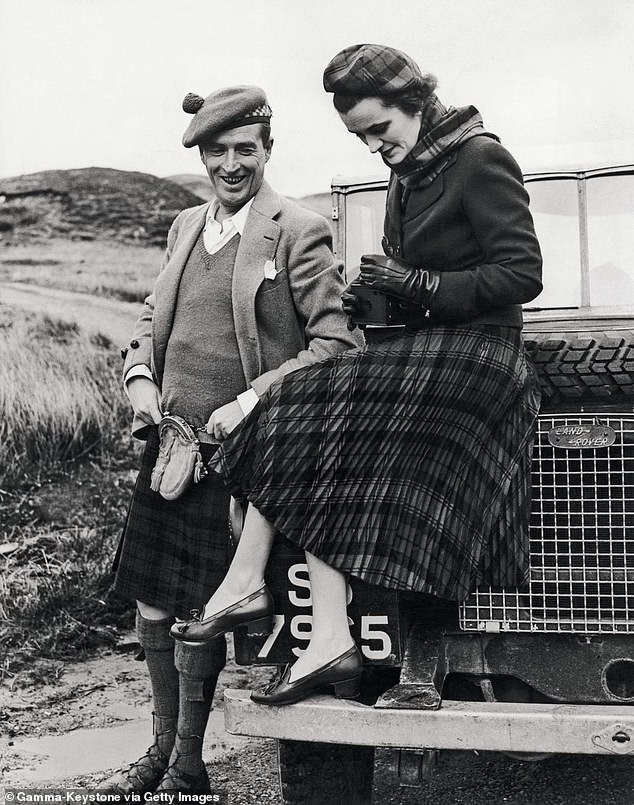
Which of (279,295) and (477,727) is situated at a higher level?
(279,295)

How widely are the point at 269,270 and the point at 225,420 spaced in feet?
1.70

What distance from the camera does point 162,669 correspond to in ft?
11.4

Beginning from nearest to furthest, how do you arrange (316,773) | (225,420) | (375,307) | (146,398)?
1. (375,307)
2. (316,773)
3. (225,420)
4. (146,398)

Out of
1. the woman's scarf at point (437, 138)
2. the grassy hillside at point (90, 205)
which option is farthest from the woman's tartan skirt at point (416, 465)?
the grassy hillside at point (90, 205)

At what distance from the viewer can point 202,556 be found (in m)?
3.36

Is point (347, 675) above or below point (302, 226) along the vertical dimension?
below

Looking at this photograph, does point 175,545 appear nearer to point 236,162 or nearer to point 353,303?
point 353,303

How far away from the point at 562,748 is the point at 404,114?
1773 millimetres

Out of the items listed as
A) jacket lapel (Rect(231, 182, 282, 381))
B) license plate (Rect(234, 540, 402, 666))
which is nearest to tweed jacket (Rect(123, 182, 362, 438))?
jacket lapel (Rect(231, 182, 282, 381))

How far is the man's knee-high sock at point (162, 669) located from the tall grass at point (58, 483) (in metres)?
1.91

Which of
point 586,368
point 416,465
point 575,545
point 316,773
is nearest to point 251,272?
point 416,465

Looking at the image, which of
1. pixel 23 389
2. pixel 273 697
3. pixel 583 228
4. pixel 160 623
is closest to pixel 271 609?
pixel 273 697

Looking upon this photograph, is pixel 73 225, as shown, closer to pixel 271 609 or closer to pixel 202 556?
pixel 202 556

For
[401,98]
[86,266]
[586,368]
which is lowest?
[586,368]
